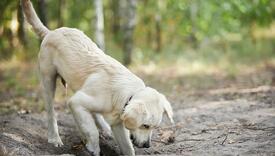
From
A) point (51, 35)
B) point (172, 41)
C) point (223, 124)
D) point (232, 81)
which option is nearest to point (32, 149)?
point (51, 35)

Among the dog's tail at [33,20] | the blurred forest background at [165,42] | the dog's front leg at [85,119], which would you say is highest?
the dog's tail at [33,20]

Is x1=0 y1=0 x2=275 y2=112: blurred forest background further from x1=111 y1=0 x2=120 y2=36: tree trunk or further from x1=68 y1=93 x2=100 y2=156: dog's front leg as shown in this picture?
x1=68 y1=93 x2=100 y2=156: dog's front leg

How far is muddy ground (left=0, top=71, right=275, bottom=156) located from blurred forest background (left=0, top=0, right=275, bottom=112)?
2.56 m

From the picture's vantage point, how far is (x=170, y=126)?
901cm

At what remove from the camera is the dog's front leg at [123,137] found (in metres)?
7.20

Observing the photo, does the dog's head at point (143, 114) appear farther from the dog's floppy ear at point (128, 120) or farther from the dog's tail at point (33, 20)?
the dog's tail at point (33, 20)

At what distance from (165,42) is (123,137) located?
47.8ft

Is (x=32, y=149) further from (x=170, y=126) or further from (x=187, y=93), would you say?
(x=187, y=93)

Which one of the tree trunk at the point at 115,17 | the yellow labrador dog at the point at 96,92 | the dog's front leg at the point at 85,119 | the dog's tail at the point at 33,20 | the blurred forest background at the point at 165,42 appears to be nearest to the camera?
the yellow labrador dog at the point at 96,92

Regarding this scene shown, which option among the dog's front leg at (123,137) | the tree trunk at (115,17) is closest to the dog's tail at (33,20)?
the dog's front leg at (123,137)

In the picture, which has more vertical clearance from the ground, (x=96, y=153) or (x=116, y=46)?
(x=96, y=153)

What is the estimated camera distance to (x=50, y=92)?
807 centimetres

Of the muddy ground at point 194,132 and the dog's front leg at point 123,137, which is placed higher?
the dog's front leg at point 123,137

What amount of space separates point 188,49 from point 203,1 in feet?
15.0
